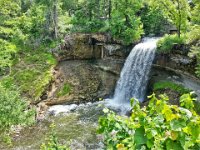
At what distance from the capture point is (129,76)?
34.2 meters

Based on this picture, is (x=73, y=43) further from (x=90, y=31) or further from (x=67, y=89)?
(x=67, y=89)

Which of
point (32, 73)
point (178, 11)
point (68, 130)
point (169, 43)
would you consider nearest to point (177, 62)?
point (169, 43)

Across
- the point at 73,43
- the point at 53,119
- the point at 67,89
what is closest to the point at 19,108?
the point at 53,119

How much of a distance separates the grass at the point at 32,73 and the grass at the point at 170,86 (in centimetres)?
1113

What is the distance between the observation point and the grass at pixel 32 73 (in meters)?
30.5

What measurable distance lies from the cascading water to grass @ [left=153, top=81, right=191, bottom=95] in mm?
2037

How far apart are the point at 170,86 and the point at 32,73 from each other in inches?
570

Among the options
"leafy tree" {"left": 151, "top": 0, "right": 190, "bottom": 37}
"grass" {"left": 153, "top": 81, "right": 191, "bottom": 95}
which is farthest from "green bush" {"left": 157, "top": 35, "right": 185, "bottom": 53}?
"grass" {"left": 153, "top": 81, "right": 191, "bottom": 95}

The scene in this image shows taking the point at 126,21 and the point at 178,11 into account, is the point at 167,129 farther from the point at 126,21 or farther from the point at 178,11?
the point at 126,21

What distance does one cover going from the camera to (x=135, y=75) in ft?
111

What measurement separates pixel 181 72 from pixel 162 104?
27.5 metres

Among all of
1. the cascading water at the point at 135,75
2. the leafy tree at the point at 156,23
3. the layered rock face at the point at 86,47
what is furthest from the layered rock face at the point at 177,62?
the leafy tree at the point at 156,23

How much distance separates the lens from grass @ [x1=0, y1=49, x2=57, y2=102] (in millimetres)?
30500

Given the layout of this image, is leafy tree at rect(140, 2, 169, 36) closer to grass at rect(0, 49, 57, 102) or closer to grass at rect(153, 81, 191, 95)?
grass at rect(153, 81, 191, 95)
